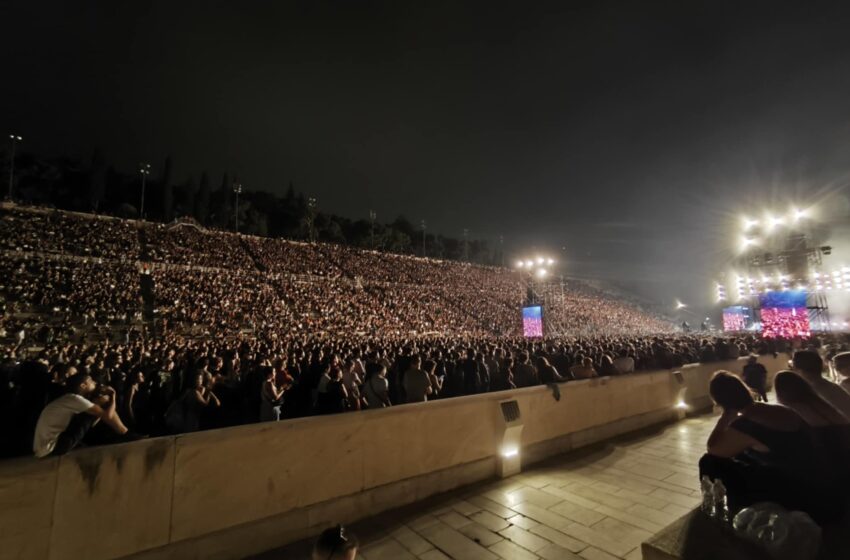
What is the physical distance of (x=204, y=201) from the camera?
6888cm

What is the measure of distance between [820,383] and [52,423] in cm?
670

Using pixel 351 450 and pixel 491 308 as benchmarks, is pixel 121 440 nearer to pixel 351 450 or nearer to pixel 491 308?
pixel 351 450

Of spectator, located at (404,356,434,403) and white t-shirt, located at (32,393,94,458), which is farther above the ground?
white t-shirt, located at (32,393,94,458)

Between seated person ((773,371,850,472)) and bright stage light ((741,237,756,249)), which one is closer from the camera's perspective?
seated person ((773,371,850,472))

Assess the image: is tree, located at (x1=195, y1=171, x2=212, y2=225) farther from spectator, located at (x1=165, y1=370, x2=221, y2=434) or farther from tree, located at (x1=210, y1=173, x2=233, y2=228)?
spectator, located at (x1=165, y1=370, x2=221, y2=434)

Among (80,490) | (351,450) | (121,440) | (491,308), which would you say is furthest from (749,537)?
(491,308)

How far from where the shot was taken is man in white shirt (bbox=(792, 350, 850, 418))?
376cm

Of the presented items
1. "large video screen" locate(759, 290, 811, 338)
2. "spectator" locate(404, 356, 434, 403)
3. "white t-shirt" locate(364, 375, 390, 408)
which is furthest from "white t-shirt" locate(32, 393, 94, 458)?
"large video screen" locate(759, 290, 811, 338)

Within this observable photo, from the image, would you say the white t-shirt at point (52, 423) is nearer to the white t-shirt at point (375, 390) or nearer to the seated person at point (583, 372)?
the white t-shirt at point (375, 390)

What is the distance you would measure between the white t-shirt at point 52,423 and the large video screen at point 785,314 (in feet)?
103

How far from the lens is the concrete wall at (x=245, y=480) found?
2867mm

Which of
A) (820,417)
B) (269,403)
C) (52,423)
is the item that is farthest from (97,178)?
(820,417)

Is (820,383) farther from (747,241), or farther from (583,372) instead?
(747,241)

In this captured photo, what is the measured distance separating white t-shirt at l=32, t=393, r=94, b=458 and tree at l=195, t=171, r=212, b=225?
73.5 metres
